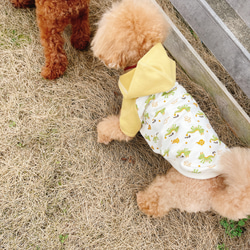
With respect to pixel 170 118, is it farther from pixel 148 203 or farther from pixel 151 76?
pixel 148 203

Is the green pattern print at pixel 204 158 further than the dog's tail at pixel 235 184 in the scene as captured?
Yes

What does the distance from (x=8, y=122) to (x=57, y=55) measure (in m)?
0.79

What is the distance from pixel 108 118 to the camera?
214cm

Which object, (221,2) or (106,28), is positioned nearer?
(106,28)

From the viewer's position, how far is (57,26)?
1.90m

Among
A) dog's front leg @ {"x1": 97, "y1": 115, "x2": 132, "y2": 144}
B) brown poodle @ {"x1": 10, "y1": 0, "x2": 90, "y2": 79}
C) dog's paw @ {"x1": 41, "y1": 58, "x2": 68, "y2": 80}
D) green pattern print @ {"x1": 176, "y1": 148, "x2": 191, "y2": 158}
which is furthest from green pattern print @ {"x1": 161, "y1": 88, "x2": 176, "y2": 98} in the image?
dog's paw @ {"x1": 41, "y1": 58, "x2": 68, "y2": 80}

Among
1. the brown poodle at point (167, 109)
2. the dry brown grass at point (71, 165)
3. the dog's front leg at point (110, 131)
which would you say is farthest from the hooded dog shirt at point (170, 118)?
the dry brown grass at point (71, 165)

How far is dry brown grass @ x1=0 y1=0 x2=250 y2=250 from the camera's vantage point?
194 cm

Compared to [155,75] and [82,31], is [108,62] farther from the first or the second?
[82,31]

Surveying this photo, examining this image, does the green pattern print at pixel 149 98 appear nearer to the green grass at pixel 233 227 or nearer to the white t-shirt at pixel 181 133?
the white t-shirt at pixel 181 133

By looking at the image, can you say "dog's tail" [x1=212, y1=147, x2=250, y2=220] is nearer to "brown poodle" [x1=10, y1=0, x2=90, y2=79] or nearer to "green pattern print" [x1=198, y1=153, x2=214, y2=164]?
"green pattern print" [x1=198, y1=153, x2=214, y2=164]

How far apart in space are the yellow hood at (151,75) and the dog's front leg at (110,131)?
0.46 m

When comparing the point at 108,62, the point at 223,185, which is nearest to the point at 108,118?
the point at 108,62

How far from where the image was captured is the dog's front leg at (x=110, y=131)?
79.1 inches
